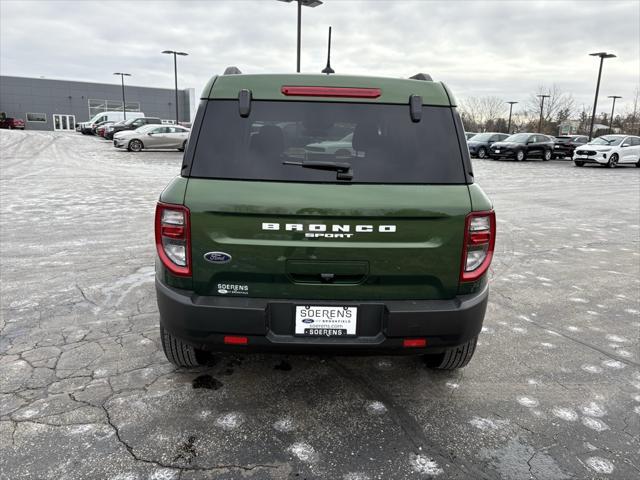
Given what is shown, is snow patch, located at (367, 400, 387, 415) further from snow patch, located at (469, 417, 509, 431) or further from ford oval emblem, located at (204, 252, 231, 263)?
ford oval emblem, located at (204, 252, 231, 263)

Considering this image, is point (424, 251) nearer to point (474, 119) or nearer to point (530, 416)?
point (530, 416)

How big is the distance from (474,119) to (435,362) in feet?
293

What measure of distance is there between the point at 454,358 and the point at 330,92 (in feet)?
6.43

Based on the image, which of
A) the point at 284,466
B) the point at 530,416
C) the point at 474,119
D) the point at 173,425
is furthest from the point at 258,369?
the point at 474,119

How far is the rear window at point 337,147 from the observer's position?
2.72 m

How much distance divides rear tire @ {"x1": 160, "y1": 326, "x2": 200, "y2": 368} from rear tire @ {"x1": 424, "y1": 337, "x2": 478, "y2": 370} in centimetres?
169

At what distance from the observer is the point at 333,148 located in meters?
2.93

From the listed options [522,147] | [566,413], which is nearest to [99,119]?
[522,147]

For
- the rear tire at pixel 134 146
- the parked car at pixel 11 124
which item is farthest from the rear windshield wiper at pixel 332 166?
the parked car at pixel 11 124

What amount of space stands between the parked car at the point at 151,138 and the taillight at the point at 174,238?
2479cm

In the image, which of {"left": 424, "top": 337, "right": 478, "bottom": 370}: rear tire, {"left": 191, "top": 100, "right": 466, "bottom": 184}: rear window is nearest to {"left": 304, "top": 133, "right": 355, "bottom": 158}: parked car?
{"left": 191, "top": 100, "right": 466, "bottom": 184}: rear window

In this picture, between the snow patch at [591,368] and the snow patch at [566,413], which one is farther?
the snow patch at [591,368]

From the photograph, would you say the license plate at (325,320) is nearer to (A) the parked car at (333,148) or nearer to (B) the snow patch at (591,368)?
(A) the parked car at (333,148)

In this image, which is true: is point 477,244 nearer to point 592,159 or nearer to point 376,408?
point 376,408
